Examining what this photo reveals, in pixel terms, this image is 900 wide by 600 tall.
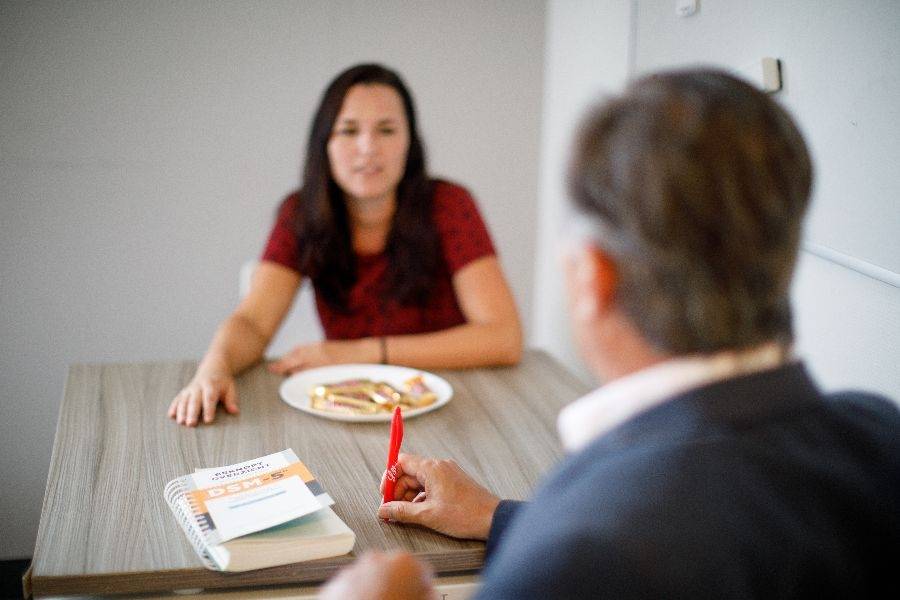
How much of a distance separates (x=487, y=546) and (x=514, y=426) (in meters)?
0.43

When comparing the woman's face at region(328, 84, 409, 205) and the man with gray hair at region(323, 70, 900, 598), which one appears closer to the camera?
the man with gray hair at region(323, 70, 900, 598)

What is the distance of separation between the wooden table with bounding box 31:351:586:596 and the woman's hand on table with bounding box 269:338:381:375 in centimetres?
4

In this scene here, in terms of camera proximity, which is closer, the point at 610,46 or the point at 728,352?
the point at 728,352

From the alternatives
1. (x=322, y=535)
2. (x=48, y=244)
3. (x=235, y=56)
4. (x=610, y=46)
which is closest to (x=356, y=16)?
(x=235, y=56)

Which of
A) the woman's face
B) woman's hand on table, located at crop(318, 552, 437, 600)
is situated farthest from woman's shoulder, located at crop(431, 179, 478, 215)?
woman's hand on table, located at crop(318, 552, 437, 600)

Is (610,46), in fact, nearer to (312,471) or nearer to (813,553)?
(312,471)

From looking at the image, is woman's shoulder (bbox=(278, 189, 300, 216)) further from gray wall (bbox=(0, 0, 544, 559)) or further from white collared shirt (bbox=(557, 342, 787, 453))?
white collared shirt (bbox=(557, 342, 787, 453))

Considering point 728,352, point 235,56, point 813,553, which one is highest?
point 235,56

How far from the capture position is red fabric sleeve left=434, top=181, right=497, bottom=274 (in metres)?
2.01

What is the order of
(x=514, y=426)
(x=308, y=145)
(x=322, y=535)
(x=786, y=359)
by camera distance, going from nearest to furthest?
(x=786, y=359), (x=322, y=535), (x=514, y=426), (x=308, y=145)

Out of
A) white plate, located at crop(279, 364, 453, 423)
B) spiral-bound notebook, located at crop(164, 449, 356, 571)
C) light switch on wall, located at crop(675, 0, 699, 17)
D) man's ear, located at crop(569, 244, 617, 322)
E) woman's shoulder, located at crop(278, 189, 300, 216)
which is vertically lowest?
white plate, located at crop(279, 364, 453, 423)

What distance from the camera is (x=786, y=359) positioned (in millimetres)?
625

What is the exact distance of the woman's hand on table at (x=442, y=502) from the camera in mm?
1021

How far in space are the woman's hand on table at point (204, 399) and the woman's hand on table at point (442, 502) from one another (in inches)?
18.1
